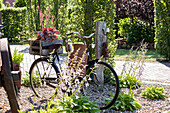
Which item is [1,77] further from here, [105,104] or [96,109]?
[105,104]

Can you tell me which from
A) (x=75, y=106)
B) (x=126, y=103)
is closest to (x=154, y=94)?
(x=126, y=103)

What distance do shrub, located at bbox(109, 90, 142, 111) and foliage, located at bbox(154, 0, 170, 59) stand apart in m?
5.17

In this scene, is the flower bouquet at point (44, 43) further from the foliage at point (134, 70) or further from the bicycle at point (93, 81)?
the foliage at point (134, 70)

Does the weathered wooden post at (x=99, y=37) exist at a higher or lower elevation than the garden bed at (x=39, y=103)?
higher

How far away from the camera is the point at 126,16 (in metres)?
13.5

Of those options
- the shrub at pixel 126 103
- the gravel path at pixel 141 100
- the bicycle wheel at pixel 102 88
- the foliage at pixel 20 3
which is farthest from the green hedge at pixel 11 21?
the shrub at pixel 126 103

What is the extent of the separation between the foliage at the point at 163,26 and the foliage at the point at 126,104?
5169 mm

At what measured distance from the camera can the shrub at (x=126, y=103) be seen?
376cm

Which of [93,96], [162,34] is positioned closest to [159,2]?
[162,34]

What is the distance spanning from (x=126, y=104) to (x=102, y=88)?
949 mm

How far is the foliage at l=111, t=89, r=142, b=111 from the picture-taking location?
3.76m

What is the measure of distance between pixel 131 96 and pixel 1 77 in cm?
245

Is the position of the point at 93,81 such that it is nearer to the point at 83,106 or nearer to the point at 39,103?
the point at 39,103

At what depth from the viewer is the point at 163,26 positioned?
8414 millimetres
